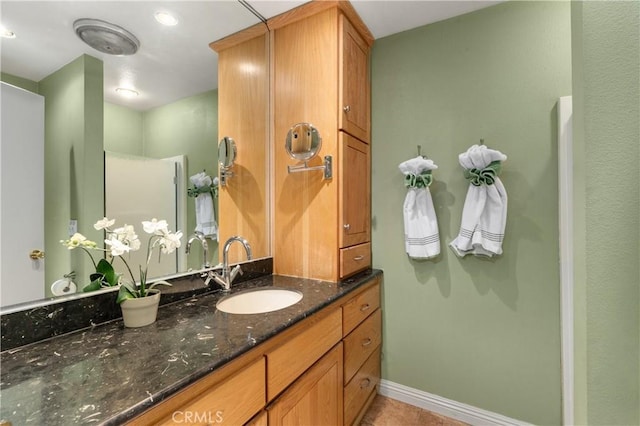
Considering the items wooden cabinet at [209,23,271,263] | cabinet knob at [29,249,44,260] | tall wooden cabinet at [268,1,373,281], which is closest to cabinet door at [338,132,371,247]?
tall wooden cabinet at [268,1,373,281]

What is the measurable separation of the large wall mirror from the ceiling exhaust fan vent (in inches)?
0.7

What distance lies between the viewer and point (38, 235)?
0.90 m

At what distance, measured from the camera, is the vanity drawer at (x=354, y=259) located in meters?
1.58

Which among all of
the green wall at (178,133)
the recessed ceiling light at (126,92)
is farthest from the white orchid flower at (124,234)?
the recessed ceiling light at (126,92)

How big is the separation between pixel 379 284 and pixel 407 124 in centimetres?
109

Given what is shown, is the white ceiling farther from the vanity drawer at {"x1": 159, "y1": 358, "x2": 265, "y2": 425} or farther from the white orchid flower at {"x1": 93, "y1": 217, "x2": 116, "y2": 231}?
the vanity drawer at {"x1": 159, "y1": 358, "x2": 265, "y2": 425}

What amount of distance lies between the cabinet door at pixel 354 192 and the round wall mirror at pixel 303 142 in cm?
15

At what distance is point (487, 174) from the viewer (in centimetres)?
148

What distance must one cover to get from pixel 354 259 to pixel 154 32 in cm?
151

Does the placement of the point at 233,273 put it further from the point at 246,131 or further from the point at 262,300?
the point at 246,131

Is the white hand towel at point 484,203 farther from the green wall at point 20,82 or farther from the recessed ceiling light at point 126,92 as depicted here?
the green wall at point 20,82

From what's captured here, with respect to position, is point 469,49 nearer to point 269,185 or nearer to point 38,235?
point 269,185

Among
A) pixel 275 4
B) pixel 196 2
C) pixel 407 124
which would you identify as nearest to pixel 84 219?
pixel 196 2

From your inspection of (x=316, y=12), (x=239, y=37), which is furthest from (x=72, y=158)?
(x=316, y=12)
